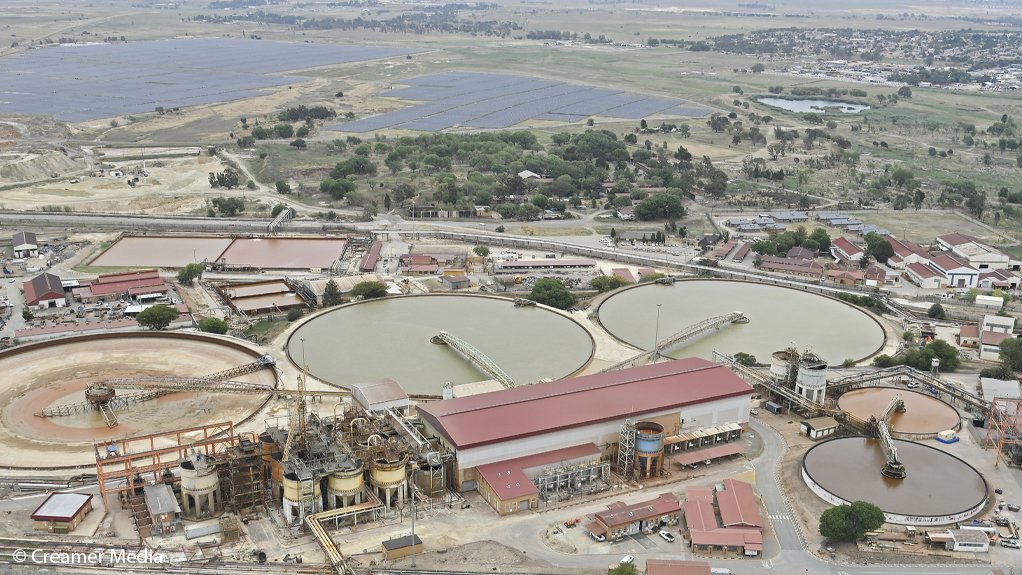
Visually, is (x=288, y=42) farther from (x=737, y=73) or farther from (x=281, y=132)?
(x=281, y=132)

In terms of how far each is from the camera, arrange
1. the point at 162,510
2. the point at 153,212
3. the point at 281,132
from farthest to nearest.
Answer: the point at 281,132 < the point at 153,212 < the point at 162,510

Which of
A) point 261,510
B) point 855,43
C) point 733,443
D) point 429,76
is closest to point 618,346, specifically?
point 733,443

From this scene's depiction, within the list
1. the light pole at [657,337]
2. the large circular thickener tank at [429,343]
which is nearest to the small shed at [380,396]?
the large circular thickener tank at [429,343]

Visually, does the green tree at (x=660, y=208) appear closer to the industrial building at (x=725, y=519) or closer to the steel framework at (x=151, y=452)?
the industrial building at (x=725, y=519)

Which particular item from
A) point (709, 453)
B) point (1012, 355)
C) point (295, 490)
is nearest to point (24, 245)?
point (295, 490)

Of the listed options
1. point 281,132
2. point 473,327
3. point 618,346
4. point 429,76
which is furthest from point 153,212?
point 429,76

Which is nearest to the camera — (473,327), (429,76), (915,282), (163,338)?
(163,338)

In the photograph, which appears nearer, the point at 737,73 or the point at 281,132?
the point at 281,132
